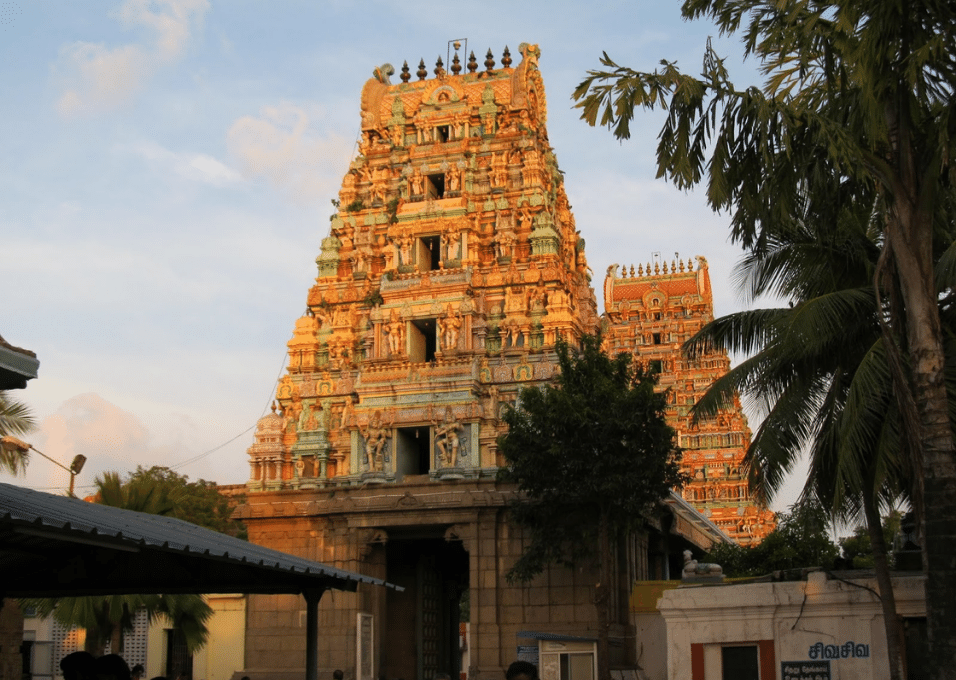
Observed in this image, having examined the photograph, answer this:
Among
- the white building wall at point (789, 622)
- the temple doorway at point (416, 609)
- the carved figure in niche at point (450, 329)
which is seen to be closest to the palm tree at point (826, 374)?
the white building wall at point (789, 622)

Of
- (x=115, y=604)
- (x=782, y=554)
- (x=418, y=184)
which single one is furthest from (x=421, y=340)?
(x=115, y=604)

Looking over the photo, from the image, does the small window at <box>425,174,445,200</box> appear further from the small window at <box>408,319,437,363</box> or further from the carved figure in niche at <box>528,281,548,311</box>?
the carved figure in niche at <box>528,281,548,311</box>

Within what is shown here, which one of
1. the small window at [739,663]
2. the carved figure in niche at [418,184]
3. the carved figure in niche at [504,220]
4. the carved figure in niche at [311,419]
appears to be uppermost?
the carved figure in niche at [418,184]

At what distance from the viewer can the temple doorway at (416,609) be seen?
3522 cm

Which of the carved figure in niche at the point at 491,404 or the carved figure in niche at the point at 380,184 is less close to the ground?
the carved figure in niche at the point at 380,184

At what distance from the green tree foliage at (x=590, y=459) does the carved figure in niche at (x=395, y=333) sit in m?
7.24

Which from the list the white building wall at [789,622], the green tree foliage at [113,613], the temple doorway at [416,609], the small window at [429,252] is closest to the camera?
the white building wall at [789,622]

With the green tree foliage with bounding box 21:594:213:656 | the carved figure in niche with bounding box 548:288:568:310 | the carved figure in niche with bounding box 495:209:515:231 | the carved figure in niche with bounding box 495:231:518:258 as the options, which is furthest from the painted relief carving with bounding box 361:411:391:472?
the green tree foliage with bounding box 21:594:213:656

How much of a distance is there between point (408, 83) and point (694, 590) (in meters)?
24.9

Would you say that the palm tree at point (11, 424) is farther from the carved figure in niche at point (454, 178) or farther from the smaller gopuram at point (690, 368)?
the smaller gopuram at point (690, 368)

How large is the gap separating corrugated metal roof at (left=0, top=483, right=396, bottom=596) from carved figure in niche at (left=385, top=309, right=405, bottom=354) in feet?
67.3

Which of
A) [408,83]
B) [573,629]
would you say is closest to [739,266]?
[573,629]

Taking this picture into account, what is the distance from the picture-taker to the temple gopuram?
105ft

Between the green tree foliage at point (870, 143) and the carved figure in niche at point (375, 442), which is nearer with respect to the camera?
the green tree foliage at point (870, 143)
